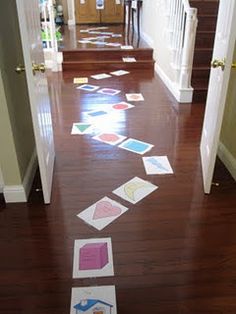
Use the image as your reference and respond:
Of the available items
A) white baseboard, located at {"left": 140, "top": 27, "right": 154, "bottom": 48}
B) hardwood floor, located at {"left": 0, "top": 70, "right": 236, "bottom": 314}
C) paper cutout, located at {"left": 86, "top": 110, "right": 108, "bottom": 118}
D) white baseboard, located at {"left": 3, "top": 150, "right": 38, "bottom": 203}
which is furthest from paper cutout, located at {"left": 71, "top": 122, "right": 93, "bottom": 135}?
white baseboard, located at {"left": 140, "top": 27, "right": 154, "bottom": 48}

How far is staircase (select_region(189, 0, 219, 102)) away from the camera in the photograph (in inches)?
156

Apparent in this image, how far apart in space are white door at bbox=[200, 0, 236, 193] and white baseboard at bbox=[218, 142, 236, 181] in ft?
1.07

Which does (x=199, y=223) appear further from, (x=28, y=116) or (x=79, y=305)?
(x=28, y=116)

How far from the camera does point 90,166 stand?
2584 millimetres

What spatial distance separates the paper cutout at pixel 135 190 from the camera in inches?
87.2

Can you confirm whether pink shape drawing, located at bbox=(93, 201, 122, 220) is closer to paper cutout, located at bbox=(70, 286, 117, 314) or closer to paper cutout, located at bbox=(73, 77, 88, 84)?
paper cutout, located at bbox=(70, 286, 117, 314)

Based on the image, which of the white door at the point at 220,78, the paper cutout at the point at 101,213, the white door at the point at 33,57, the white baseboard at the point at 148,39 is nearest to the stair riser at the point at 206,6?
the white baseboard at the point at 148,39

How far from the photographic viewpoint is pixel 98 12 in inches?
333

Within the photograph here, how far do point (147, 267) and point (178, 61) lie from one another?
306 centimetres

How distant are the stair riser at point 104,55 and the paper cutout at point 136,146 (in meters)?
2.96

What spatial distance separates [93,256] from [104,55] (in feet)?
14.4

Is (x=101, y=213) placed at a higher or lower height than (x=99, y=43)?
lower

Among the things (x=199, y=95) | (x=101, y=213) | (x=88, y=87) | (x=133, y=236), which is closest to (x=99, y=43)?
(x=88, y=87)

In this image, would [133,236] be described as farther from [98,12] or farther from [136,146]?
[98,12]
